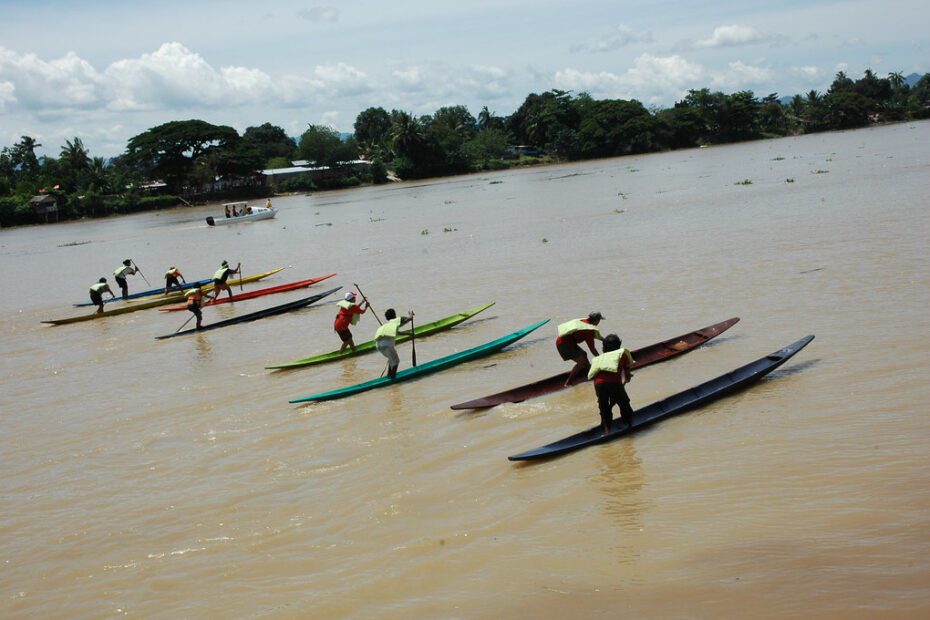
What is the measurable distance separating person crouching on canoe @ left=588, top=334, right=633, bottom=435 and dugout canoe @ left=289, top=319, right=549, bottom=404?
14.5 feet

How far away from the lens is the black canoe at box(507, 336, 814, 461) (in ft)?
29.3

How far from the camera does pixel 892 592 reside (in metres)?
5.61

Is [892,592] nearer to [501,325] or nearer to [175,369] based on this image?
[501,325]

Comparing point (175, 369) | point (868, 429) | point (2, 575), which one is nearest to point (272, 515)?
point (2, 575)

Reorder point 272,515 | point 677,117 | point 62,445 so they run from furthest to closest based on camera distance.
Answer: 1. point 677,117
2. point 62,445
3. point 272,515

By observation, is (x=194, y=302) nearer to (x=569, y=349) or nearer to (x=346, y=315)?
(x=346, y=315)

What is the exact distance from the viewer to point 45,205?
265 ft

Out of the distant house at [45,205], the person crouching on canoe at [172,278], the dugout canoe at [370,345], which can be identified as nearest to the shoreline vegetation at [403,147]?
the distant house at [45,205]

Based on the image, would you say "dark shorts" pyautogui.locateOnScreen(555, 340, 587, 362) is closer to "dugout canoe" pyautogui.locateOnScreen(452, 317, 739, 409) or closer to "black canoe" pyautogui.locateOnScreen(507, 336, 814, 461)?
"dugout canoe" pyautogui.locateOnScreen(452, 317, 739, 409)

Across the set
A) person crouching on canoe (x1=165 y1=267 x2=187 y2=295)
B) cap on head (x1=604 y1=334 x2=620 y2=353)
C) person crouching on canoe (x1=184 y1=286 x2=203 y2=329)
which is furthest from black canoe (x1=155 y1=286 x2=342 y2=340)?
cap on head (x1=604 y1=334 x2=620 y2=353)

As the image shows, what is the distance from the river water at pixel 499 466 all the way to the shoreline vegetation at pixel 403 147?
69.2 metres

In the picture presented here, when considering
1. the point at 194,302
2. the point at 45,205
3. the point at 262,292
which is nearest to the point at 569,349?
the point at 194,302

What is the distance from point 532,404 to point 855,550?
522 cm

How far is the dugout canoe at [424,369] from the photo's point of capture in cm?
1239
